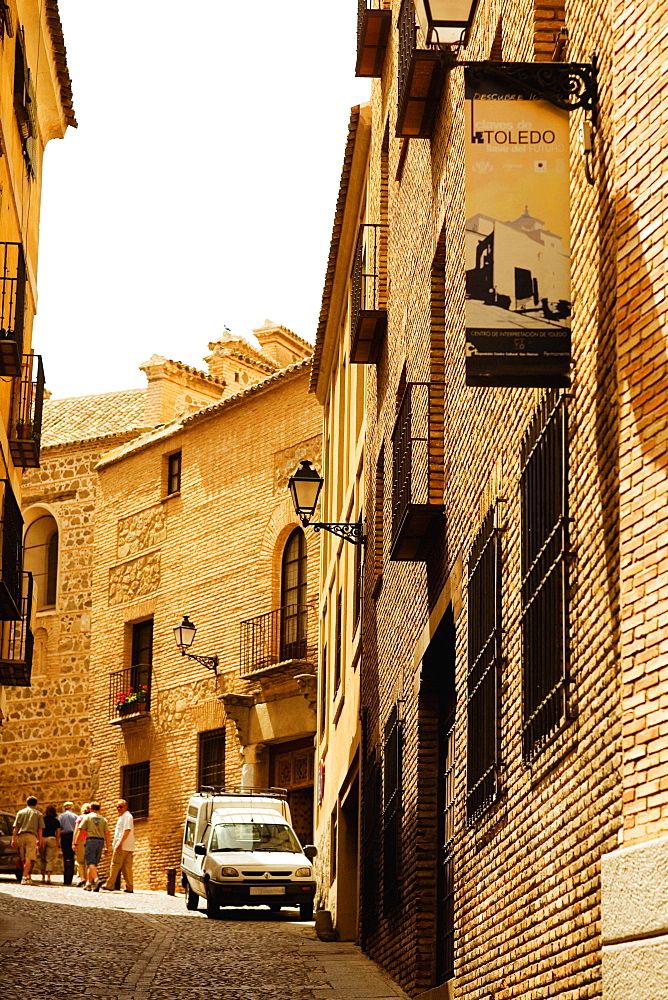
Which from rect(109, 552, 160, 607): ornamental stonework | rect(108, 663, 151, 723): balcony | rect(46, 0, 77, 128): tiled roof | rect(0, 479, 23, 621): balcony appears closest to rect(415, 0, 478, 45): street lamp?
rect(0, 479, 23, 621): balcony

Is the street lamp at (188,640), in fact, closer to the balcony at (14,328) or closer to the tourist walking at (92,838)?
the tourist walking at (92,838)

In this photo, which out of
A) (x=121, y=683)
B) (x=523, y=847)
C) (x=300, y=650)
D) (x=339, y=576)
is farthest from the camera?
(x=121, y=683)

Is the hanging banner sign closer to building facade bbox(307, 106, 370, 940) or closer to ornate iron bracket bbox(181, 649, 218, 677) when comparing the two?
building facade bbox(307, 106, 370, 940)

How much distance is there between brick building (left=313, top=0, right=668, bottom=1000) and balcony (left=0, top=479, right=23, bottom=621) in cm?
→ 666

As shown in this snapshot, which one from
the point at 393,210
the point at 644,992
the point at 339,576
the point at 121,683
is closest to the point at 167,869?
the point at 121,683

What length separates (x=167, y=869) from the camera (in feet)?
101

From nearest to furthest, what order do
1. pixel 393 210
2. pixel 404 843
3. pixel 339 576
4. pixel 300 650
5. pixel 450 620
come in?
pixel 450 620 < pixel 404 843 < pixel 393 210 < pixel 339 576 < pixel 300 650

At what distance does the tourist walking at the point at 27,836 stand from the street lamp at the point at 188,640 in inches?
207

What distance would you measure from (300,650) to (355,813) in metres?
8.40

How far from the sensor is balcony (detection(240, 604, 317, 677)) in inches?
1141

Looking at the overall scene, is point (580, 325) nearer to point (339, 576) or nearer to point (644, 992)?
point (644, 992)

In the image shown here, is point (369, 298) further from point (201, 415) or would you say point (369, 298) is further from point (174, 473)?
point (174, 473)

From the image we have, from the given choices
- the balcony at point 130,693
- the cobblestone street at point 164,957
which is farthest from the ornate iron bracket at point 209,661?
the cobblestone street at point 164,957

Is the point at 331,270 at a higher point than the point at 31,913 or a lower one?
higher
